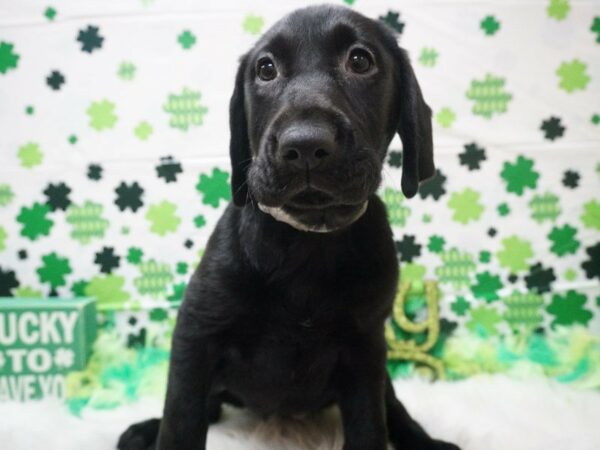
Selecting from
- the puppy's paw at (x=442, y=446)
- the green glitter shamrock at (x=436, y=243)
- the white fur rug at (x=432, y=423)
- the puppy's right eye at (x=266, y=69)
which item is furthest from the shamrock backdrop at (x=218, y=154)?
the puppy's right eye at (x=266, y=69)

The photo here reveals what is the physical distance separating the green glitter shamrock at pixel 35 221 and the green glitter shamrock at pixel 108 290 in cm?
24

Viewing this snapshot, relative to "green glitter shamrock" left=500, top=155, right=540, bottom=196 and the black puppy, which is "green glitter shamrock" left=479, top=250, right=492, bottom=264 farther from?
the black puppy

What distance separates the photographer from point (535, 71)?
6.18 ft

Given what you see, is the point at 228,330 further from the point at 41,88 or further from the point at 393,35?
the point at 41,88

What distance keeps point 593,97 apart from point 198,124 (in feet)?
4.41

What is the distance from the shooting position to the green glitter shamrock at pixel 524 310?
1.94 metres

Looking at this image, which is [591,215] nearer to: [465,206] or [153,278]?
[465,206]

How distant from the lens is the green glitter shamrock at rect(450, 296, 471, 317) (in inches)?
76.4

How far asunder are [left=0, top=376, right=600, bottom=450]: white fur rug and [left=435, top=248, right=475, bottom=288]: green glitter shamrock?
0.40 m

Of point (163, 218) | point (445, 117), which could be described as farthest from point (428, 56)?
point (163, 218)

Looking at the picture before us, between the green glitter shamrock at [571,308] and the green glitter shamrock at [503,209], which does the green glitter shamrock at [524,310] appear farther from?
the green glitter shamrock at [503,209]

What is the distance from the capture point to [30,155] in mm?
1892

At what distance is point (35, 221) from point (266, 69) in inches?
49.4

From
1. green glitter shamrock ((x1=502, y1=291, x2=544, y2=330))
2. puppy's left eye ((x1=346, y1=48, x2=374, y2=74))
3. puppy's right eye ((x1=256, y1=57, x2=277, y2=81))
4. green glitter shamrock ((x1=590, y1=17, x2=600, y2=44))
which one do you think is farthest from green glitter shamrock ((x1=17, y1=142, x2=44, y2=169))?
green glitter shamrock ((x1=590, y1=17, x2=600, y2=44))
